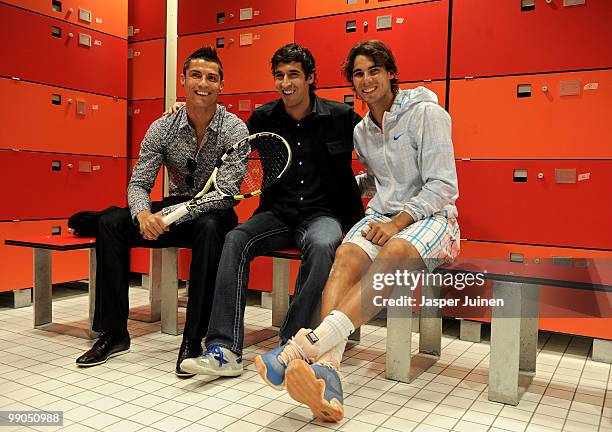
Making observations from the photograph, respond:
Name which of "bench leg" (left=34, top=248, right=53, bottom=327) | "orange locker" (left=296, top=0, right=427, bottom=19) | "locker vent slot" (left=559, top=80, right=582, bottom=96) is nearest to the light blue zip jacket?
"locker vent slot" (left=559, top=80, right=582, bottom=96)

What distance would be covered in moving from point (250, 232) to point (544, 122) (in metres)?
1.65

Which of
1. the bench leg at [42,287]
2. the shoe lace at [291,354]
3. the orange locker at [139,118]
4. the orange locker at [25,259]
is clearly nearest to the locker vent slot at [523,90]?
the shoe lace at [291,354]

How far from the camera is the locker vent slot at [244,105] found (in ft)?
12.4

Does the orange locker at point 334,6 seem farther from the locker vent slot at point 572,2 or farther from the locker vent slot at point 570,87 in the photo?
the locker vent slot at point 570,87

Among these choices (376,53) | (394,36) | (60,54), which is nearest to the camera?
(376,53)

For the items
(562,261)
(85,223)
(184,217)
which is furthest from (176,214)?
(562,261)

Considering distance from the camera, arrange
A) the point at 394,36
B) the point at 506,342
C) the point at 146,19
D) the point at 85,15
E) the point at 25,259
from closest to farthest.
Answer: the point at 506,342 < the point at 394,36 < the point at 25,259 < the point at 85,15 < the point at 146,19

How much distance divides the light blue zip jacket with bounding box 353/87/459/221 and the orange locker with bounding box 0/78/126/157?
2.25m

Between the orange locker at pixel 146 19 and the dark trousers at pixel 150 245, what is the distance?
2067mm

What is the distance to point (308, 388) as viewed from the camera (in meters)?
1.76

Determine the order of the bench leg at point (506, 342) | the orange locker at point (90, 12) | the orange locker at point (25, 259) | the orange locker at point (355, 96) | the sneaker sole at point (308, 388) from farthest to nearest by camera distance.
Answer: the orange locker at point (90, 12), the orange locker at point (25, 259), the orange locker at point (355, 96), the bench leg at point (506, 342), the sneaker sole at point (308, 388)

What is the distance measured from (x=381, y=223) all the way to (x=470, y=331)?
1195 mm

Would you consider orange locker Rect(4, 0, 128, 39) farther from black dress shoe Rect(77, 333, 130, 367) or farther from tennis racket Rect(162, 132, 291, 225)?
black dress shoe Rect(77, 333, 130, 367)
